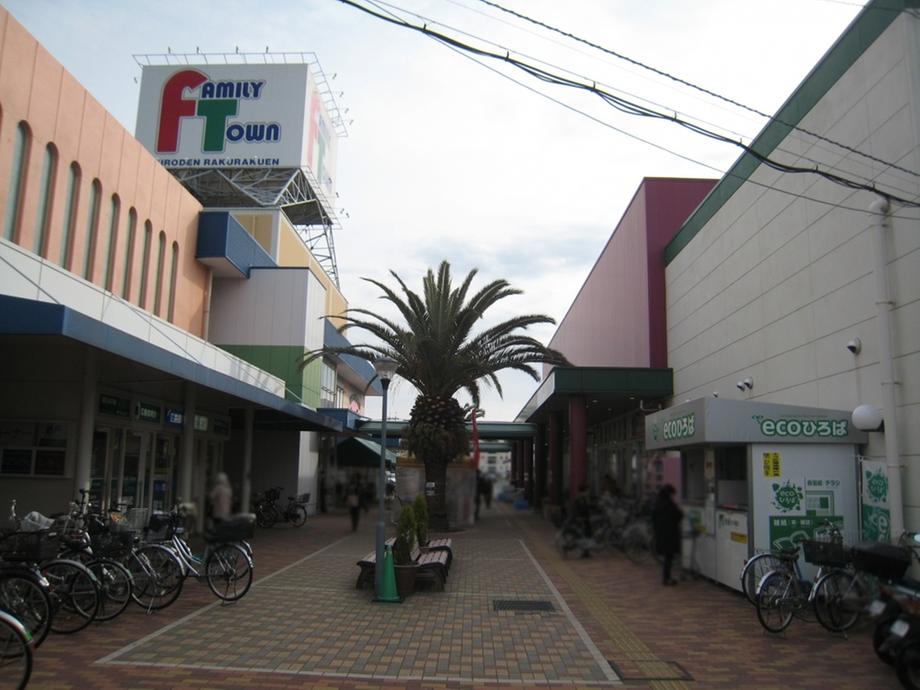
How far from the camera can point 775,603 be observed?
28.2 ft

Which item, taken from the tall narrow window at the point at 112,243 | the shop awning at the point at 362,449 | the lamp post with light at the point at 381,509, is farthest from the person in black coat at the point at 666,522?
the shop awning at the point at 362,449

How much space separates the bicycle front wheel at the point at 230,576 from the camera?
7834 mm

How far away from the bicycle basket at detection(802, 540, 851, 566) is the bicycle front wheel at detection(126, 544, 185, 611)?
7322mm

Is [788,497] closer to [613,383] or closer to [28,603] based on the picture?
[28,603]

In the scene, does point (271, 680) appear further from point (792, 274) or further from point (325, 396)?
point (325, 396)

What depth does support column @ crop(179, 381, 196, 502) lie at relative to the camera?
9.20ft

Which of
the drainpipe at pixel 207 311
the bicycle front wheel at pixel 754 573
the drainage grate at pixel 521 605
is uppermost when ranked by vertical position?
the drainpipe at pixel 207 311

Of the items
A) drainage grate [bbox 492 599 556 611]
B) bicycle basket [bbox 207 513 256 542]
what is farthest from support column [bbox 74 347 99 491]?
bicycle basket [bbox 207 513 256 542]

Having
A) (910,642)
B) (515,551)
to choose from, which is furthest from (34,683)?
(515,551)

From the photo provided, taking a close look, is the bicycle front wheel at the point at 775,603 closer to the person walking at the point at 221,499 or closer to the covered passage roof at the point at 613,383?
the person walking at the point at 221,499

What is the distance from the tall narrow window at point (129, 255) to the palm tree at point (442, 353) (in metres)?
5.82

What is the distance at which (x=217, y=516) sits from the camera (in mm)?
2182

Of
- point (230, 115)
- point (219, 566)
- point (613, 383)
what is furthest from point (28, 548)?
point (230, 115)

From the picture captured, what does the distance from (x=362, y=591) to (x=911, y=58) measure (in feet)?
35.1
